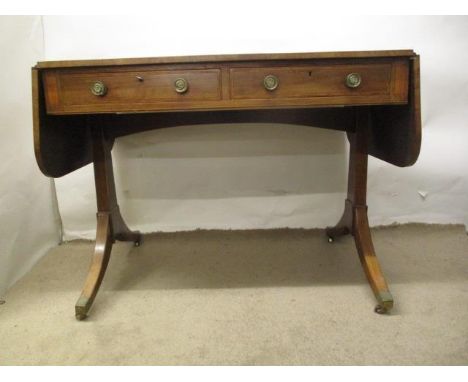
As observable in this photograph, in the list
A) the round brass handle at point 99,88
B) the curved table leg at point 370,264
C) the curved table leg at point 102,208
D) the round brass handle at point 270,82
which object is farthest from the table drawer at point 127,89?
the curved table leg at point 370,264

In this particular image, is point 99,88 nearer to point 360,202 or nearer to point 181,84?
point 181,84

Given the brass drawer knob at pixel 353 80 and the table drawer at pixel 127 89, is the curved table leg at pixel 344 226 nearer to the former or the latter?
the brass drawer knob at pixel 353 80

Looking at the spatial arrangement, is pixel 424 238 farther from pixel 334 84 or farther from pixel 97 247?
pixel 97 247

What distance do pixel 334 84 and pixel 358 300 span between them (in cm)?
79

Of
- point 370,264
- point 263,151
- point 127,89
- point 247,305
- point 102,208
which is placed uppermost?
point 127,89

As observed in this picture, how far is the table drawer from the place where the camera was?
1.13 meters

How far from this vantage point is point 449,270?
1.56 metres

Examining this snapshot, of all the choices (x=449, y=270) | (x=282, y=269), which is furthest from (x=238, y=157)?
(x=449, y=270)

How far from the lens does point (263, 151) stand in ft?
6.31

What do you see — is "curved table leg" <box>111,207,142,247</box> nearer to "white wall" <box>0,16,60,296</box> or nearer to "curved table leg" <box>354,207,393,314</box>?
"white wall" <box>0,16,60,296</box>

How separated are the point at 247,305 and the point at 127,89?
2.84 feet

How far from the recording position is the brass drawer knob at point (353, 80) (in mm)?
1130

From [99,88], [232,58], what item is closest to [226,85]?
[232,58]

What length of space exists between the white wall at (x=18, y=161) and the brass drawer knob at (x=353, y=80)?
4.50 ft
